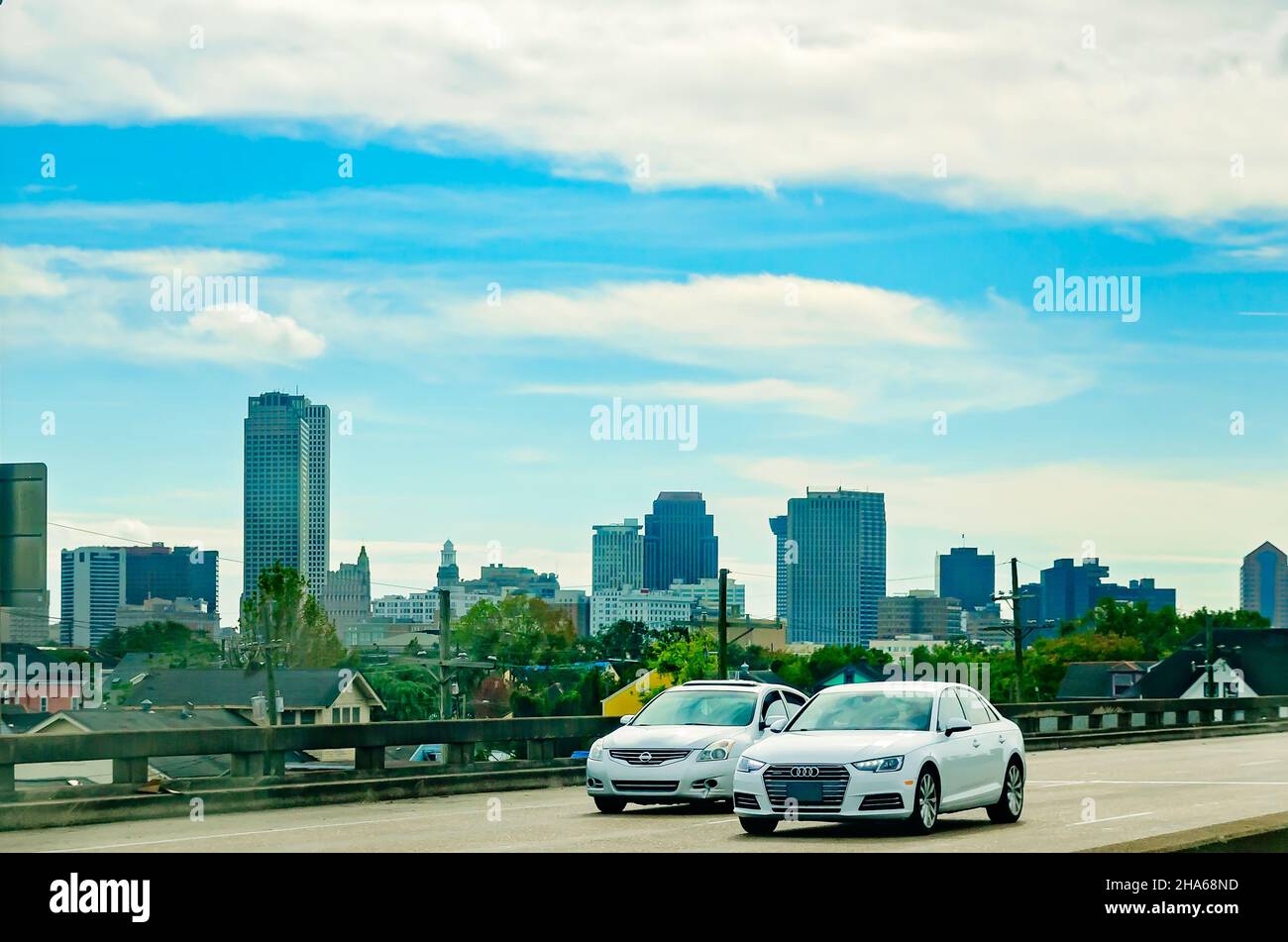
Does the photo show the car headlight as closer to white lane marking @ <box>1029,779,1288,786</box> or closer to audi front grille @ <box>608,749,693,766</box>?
audi front grille @ <box>608,749,693,766</box>

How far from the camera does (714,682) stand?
2372 cm

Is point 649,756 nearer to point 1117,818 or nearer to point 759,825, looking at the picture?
point 759,825

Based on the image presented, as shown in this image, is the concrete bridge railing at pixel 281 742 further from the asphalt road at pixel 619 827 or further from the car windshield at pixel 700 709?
the car windshield at pixel 700 709

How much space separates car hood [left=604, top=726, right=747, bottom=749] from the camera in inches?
840

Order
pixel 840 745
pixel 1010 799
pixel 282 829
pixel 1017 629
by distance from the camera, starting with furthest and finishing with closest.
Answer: pixel 1017 629, pixel 1010 799, pixel 282 829, pixel 840 745

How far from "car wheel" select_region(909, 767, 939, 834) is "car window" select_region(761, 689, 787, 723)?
5.00m

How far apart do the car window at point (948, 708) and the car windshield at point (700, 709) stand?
386 centimetres

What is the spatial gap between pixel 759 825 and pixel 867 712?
1.61 m

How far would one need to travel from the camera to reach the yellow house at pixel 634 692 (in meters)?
126

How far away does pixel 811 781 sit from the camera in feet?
55.5

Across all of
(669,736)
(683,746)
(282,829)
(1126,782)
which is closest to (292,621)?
(1126,782)
